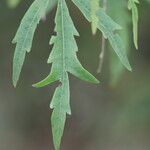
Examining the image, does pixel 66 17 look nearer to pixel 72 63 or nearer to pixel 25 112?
pixel 72 63

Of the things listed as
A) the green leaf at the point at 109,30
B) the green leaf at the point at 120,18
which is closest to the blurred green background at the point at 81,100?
the green leaf at the point at 120,18

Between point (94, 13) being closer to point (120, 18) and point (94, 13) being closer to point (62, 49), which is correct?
point (62, 49)

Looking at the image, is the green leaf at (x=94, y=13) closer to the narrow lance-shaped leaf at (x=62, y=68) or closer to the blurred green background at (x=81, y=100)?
the narrow lance-shaped leaf at (x=62, y=68)

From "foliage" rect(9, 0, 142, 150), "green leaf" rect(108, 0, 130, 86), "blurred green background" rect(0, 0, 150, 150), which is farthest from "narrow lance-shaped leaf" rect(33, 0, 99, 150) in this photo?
"blurred green background" rect(0, 0, 150, 150)

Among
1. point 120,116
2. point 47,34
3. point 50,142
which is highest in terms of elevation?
point 47,34

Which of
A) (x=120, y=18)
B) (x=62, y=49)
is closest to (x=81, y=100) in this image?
(x=120, y=18)

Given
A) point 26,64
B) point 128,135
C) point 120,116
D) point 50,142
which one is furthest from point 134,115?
point 50,142
